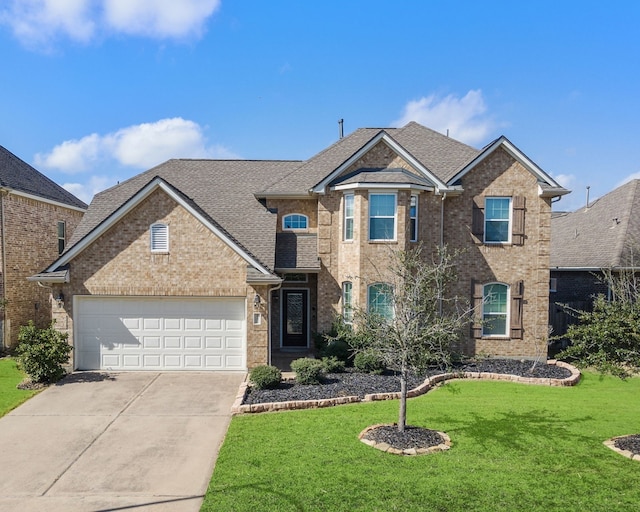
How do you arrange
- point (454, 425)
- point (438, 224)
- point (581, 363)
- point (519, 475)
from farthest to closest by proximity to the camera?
point (438, 224)
point (454, 425)
point (581, 363)
point (519, 475)

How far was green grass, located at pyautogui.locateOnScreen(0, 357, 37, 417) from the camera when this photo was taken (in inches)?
443

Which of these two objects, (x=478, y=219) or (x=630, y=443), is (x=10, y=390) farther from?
(x=478, y=219)

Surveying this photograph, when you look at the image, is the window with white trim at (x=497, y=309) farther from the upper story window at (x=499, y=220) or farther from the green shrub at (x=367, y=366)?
the green shrub at (x=367, y=366)

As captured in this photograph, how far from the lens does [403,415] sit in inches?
356

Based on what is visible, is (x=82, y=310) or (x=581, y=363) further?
(x=82, y=310)

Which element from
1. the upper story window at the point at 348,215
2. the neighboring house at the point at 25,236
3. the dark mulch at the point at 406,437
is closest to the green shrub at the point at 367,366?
the upper story window at the point at 348,215

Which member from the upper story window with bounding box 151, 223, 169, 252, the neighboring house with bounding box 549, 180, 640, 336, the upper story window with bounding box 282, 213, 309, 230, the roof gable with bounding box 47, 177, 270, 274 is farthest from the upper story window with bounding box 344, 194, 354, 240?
the neighboring house with bounding box 549, 180, 640, 336

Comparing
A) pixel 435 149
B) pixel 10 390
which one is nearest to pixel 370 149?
pixel 435 149

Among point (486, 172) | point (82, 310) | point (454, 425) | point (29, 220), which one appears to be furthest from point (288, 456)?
point (29, 220)

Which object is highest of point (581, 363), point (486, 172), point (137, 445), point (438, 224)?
point (486, 172)

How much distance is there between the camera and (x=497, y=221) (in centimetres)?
1661

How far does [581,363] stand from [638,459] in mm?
1834

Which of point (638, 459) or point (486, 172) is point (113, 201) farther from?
point (638, 459)

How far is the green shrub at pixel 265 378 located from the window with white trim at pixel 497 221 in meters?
9.40
